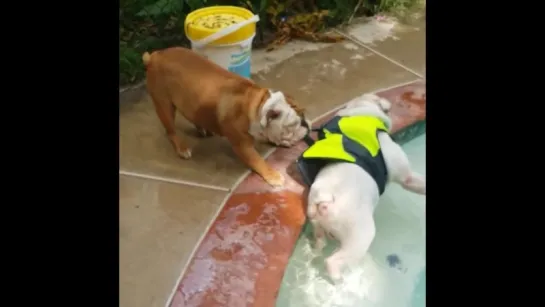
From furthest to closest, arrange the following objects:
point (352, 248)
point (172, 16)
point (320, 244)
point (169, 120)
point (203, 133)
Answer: point (172, 16) → point (203, 133) → point (169, 120) → point (320, 244) → point (352, 248)

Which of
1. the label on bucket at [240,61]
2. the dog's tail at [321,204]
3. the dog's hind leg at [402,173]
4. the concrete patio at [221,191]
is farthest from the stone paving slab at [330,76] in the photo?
the dog's tail at [321,204]

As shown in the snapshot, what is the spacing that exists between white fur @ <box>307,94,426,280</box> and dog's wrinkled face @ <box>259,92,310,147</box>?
0.17m

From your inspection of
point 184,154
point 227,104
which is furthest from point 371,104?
point 184,154

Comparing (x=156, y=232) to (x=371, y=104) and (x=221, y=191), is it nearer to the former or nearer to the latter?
(x=221, y=191)

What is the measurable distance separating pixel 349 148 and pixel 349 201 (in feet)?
0.51

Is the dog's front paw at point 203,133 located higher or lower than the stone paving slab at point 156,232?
lower

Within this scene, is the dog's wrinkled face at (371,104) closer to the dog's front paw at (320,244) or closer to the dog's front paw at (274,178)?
the dog's front paw at (274,178)

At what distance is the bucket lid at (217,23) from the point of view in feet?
6.06

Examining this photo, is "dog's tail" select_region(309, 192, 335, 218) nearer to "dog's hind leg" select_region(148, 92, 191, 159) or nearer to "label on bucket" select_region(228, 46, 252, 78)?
"dog's hind leg" select_region(148, 92, 191, 159)

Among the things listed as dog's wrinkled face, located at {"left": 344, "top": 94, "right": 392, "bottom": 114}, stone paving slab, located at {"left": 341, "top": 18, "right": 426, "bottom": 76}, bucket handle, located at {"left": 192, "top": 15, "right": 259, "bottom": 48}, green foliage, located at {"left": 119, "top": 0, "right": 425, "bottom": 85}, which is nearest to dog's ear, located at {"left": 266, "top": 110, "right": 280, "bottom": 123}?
dog's wrinkled face, located at {"left": 344, "top": 94, "right": 392, "bottom": 114}

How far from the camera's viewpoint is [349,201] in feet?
4.61

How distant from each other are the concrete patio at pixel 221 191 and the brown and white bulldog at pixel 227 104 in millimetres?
71

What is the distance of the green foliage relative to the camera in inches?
81.0
